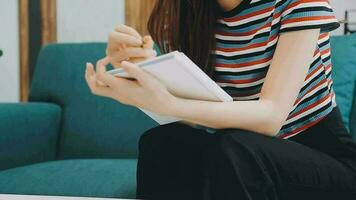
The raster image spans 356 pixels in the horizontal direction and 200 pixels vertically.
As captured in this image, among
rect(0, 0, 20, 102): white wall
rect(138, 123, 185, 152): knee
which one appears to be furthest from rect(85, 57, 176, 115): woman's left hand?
rect(0, 0, 20, 102): white wall

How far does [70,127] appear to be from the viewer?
5.03 feet

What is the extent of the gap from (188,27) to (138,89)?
329mm

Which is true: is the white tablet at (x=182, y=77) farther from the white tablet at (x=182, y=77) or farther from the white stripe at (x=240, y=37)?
the white stripe at (x=240, y=37)

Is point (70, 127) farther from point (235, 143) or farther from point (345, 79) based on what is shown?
point (235, 143)

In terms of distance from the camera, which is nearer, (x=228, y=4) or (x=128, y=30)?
(x=128, y=30)

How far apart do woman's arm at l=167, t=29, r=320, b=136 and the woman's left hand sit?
0.7 inches

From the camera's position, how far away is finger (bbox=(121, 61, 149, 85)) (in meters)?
0.67

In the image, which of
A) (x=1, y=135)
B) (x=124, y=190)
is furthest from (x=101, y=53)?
(x=124, y=190)

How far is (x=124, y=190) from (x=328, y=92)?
521 millimetres

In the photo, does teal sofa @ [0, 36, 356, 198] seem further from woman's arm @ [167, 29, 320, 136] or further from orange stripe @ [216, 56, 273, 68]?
woman's arm @ [167, 29, 320, 136]

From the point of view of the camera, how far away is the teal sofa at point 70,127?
1237 millimetres

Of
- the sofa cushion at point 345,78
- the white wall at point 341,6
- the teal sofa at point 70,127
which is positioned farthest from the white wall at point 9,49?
the sofa cushion at point 345,78

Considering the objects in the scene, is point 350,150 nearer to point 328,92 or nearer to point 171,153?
point 328,92

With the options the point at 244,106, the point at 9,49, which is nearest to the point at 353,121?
the point at 244,106
